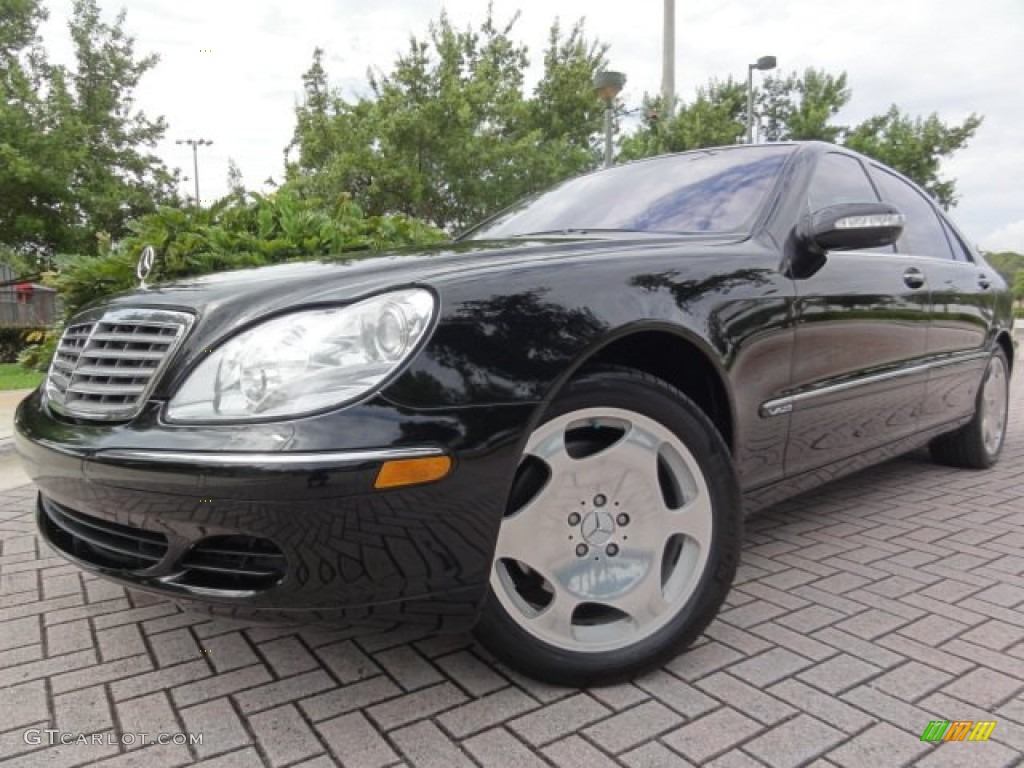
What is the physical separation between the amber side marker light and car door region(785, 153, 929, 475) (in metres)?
1.33

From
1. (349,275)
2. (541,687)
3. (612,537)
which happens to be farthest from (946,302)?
(349,275)

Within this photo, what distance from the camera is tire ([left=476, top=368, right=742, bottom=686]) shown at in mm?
1785

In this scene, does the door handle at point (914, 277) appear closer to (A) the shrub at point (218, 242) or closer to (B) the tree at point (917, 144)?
(A) the shrub at point (218, 242)

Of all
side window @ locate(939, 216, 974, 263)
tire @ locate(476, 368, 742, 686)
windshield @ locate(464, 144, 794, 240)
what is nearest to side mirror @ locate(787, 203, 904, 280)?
windshield @ locate(464, 144, 794, 240)

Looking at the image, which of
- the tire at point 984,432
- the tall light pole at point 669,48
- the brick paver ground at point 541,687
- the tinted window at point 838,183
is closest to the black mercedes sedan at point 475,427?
the brick paver ground at point 541,687

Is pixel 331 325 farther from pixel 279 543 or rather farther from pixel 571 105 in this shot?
pixel 571 105

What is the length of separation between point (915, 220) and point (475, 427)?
114 inches

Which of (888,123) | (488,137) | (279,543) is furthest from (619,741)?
(888,123)

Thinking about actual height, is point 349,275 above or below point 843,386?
above

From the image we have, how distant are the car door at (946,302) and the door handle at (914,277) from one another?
91 mm

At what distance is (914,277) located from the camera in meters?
3.11

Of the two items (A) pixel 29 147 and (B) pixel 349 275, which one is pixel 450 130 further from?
(B) pixel 349 275

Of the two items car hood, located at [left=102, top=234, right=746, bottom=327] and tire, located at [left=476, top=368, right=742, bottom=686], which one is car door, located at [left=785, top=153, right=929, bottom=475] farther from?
tire, located at [left=476, top=368, right=742, bottom=686]

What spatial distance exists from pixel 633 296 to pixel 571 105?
53.9 ft
